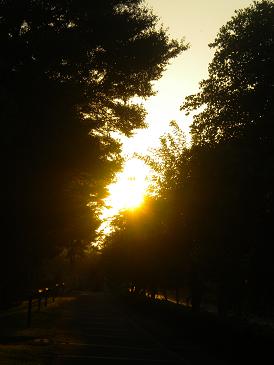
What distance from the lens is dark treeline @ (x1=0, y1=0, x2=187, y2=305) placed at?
1722cm

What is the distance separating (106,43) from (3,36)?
11.8 feet

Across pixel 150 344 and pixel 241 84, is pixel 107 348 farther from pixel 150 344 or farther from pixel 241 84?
pixel 241 84

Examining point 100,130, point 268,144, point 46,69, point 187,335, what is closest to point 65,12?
point 46,69

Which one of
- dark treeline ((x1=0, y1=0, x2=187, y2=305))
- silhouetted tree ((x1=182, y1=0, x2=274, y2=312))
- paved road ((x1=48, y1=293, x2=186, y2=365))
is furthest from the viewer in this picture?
dark treeline ((x1=0, y1=0, x2=187, y2=305))

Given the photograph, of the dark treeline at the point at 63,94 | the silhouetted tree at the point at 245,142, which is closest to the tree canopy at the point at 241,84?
the silhouetted tree at the point at 245,142

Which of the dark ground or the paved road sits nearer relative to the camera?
the dark ground

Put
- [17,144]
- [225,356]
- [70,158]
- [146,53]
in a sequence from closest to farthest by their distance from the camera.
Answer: [225,356]
[17,144]
[70,158]
[146,53]

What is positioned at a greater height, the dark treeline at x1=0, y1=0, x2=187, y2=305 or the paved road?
the dark treeline at x1=0, y1=0, x2=187, y2=305

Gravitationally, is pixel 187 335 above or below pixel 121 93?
below

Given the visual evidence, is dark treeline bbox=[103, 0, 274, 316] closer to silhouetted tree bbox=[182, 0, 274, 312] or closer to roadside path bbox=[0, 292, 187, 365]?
silhouetted tree bbox=[182, 0, 274, 312]

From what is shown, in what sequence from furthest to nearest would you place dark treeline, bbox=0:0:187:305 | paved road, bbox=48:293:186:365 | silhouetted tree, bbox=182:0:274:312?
dark treeline, bbox=0:0:187:305 → paved road, bbox=48:293:186:365 → silhouetted tree, bbox=182:0:274:312

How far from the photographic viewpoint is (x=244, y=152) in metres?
12.4

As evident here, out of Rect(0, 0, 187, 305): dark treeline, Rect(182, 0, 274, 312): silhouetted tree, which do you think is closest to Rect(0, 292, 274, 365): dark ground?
Rect(182, 0, 274, 312): silhouetted tree

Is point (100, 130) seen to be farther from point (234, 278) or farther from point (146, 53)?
point (234, 278)
